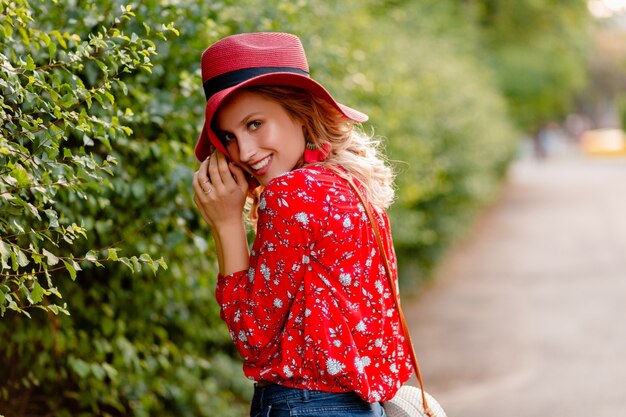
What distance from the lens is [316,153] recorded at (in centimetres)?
267

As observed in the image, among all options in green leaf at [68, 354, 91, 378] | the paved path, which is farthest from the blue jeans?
the paved path

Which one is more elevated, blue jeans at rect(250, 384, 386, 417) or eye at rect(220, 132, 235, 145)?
eye at rect(220, 132, 235, 145)

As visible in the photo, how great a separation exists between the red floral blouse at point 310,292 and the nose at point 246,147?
17 centimetres

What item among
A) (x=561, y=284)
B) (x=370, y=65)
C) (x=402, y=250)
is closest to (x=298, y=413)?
(x=370, y=65)

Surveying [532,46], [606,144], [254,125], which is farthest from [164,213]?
[606,144]

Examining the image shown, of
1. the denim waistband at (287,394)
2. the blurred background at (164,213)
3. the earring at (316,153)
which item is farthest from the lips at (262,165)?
the denim waistband at (287,394)

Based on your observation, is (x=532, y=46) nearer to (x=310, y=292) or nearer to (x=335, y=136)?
(x=335, y=136)

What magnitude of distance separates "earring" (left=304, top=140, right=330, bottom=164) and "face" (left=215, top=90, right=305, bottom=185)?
3 centimetres

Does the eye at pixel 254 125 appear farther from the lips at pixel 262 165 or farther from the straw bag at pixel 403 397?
the straw bag at pixel 403 397

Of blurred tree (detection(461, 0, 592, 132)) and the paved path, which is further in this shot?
blurred tree (detection(461, 0, 592, 132))

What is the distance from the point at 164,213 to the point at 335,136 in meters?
1.53

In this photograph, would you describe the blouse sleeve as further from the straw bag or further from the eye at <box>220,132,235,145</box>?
the eye at <box>220,132,235,145</box>

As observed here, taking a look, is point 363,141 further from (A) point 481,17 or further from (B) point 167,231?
(A) point 481,17

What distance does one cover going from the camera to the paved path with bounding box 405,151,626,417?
307 inches
